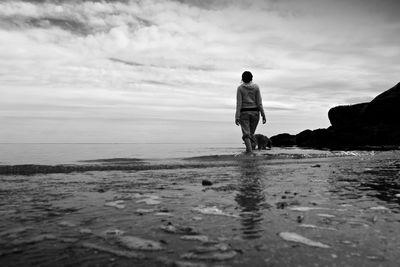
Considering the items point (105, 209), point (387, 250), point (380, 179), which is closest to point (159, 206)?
point (105, 209)

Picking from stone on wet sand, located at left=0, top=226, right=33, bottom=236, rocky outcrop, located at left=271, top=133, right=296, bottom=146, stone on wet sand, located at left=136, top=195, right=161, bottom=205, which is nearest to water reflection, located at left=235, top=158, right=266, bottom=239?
stone on wet sand, located at left=136, top=195, right=161, bottom=205

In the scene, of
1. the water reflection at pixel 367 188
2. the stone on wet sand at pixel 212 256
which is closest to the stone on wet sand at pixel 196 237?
the stone on wet sand at pixel 212 256

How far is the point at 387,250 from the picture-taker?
2.21 m

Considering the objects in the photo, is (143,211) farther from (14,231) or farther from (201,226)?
(14,231)

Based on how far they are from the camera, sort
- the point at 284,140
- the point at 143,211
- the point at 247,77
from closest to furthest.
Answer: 1. the point at 143,211
2. the point at 247,77
3. the point at 284,140

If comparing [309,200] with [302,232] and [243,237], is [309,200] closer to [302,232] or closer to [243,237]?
[302,232]

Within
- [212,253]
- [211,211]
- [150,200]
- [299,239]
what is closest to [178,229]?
[212,253]

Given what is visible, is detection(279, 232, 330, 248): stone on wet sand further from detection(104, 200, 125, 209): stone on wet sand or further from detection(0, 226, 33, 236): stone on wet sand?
detection(0, 226, 33, 236): stone on wet sand

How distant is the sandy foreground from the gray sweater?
7.76 m

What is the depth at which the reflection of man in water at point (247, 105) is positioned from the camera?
1243 centimetres

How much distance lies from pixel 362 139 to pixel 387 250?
46.5 metres

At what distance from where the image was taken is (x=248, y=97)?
12547 millimetres

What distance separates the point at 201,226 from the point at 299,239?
2.66 feet

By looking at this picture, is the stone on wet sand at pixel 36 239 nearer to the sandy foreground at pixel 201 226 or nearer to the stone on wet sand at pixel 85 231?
the sandy foreground at pixel 201 226
